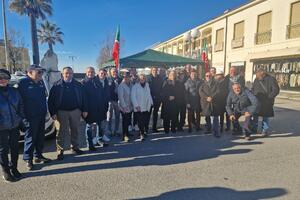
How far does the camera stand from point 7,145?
4.00 metres

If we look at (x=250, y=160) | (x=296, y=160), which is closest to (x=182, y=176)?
(x=250, y=160)

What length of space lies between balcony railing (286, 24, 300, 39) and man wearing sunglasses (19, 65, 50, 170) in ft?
55.4

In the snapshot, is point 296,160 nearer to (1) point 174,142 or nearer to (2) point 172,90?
(1) point 174,142

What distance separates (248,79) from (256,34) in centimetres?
371

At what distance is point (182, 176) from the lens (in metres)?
4.11

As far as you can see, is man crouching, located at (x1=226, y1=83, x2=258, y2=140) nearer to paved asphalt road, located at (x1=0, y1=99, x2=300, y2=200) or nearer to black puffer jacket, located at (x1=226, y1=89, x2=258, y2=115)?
black puffer jacket, located at (x1=226, y1=89, x2=258, y2=115)

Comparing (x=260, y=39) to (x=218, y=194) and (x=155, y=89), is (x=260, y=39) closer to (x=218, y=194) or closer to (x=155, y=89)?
(x=155, y=89)

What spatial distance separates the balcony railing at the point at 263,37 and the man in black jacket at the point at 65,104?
693 inches

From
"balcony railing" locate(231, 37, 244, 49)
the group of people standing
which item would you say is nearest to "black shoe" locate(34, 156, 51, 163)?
the group of people standing

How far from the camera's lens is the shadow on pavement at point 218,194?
11.1 ft

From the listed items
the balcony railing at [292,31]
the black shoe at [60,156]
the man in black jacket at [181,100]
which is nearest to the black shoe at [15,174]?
the black shoe at [60,156]

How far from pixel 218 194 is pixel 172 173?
0.97 metres

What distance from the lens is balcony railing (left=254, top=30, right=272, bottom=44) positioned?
18.4m

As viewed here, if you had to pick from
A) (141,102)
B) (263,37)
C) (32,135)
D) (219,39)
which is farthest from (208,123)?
(219,39)
